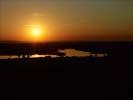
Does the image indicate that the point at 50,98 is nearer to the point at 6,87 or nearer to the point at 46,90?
the point at 46,90

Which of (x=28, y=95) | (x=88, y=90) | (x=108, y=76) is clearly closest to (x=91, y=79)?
(x=108, y=76)

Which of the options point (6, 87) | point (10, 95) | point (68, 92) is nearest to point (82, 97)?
point (68, 92)

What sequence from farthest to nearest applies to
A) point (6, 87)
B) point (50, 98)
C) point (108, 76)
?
point (108, 76) < point (6, 87) < point (50, 98)

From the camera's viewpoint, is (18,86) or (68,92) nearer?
(68,92)

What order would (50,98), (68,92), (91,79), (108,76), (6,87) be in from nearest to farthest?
1. (50,98)
2. (68,92)
3. (6,87)
4. (91,79)
5. (108,76)

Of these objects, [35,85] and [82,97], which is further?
[35,85]

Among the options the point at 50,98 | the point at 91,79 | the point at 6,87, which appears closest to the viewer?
the point at 50,98

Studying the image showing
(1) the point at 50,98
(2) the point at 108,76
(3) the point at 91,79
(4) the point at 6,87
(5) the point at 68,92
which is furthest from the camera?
→ (2) the point at 108,76

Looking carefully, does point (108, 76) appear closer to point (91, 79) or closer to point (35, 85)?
point (91, 79)

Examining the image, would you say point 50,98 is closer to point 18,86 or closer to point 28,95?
point 28,95
